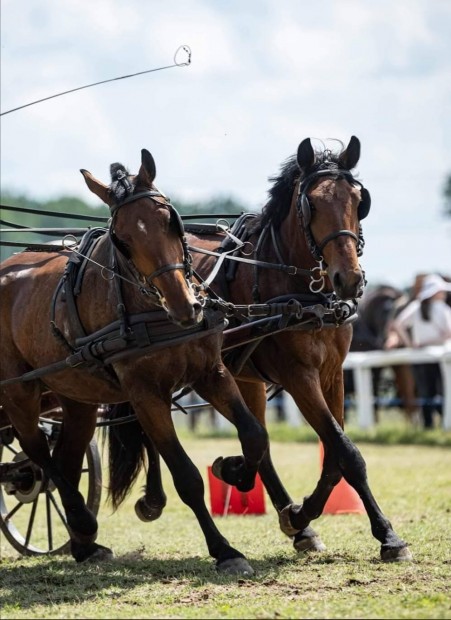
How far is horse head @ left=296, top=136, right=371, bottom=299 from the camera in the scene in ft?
19.7

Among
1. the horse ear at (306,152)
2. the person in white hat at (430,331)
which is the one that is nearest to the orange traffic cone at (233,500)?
the horse ear at (306,152)

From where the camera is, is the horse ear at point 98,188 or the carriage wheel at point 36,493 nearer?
the horse ear at point 98,188

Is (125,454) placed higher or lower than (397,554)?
higher

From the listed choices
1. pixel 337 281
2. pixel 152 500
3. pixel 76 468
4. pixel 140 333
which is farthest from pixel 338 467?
pixel 76 468

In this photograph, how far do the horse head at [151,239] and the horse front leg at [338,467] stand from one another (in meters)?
1.02

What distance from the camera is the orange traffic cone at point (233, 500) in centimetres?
921

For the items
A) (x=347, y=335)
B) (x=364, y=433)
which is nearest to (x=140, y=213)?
(x=347, y=335)

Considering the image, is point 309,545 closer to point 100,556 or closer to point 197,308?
point 100,556

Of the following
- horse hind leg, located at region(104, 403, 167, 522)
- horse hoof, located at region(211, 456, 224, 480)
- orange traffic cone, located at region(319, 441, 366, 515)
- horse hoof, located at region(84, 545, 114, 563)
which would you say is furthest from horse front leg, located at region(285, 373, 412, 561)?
orange traffic cone, located at region(319, 441, 366, 515)

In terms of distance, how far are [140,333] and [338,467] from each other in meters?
1.40

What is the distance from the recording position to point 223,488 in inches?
364

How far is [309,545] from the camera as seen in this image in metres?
6.91

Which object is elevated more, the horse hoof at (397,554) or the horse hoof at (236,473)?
the horse hoof at (236,473)

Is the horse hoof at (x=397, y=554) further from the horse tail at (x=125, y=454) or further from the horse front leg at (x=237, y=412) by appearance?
the horse tail at (x=125, y=454)
